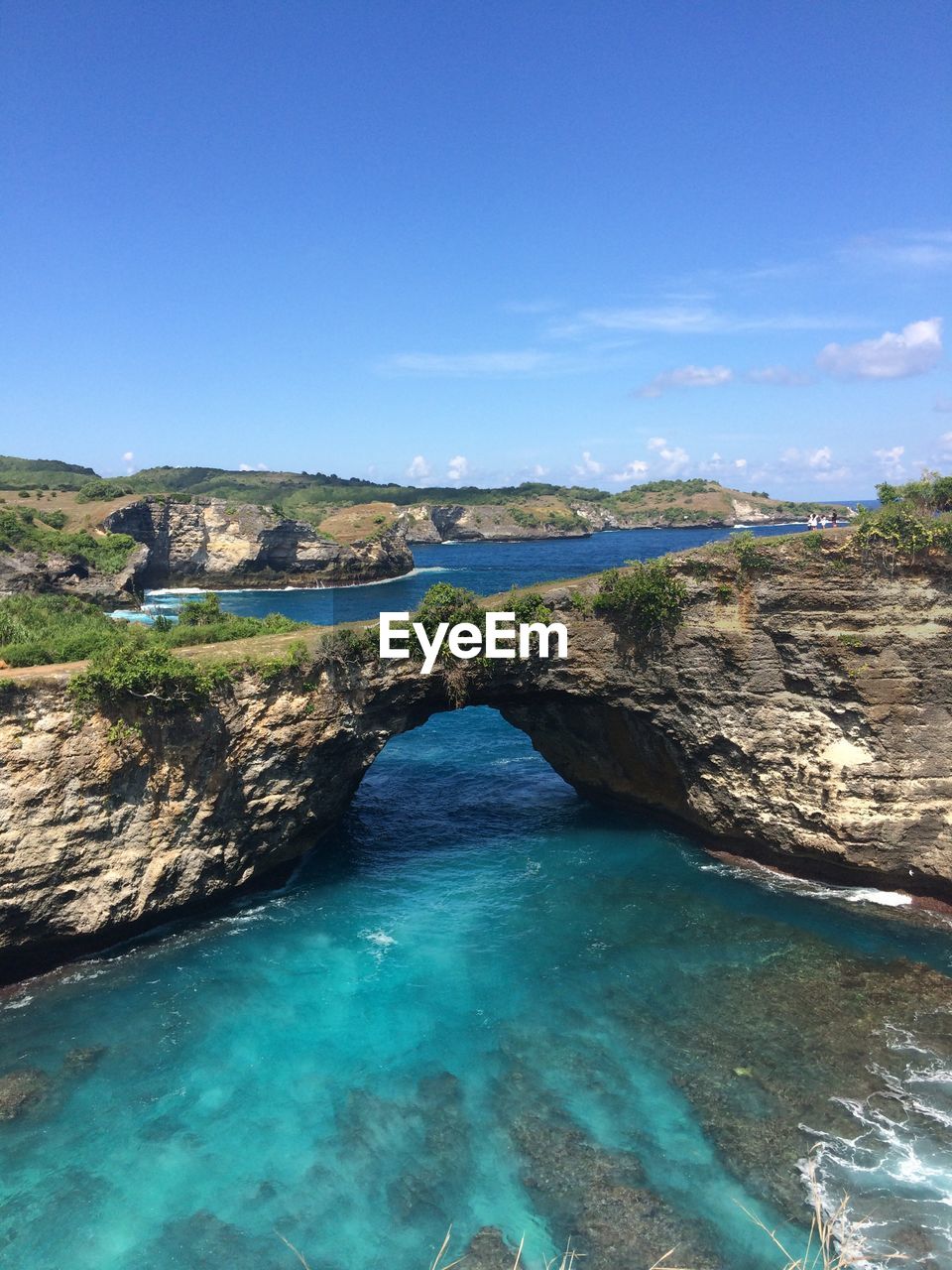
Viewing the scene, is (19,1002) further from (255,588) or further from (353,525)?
(353,525)

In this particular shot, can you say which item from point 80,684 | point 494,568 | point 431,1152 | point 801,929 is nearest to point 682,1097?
point 431,1152

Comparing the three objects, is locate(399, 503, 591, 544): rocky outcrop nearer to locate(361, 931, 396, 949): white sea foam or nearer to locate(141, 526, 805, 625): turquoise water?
locate(141, 526, 805, 625): turquoise water

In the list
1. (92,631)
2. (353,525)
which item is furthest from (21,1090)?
(353,525)

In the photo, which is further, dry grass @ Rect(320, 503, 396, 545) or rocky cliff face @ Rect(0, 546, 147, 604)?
dry grass @ Rect(320, 503, 396, 545)

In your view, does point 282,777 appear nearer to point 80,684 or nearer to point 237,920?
point 237,920

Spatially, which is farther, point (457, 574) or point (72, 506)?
point (457, 574)

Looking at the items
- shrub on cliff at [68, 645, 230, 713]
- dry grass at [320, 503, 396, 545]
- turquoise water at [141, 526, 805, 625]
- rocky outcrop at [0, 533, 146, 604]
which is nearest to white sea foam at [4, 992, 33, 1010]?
shrub on cliff at [68, 645, 230, 713]

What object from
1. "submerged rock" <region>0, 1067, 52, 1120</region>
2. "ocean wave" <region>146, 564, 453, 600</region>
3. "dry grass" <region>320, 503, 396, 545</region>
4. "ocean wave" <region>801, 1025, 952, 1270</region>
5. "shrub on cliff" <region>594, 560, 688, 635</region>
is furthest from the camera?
"dry grass" <region>320, 503, 396, 545</region>
